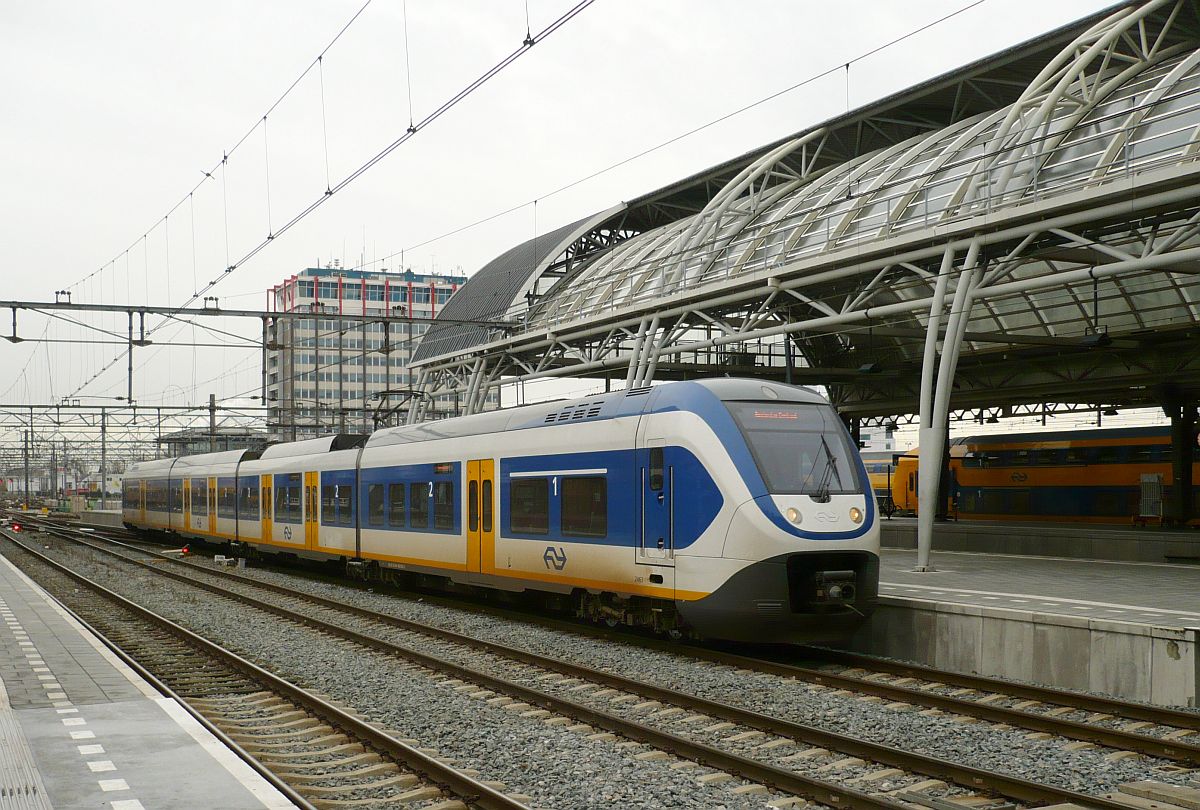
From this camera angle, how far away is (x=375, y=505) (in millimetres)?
23156

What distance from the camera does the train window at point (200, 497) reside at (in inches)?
1442

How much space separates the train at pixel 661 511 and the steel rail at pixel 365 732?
4567 mm

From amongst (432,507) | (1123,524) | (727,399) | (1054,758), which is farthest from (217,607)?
(1123,524)

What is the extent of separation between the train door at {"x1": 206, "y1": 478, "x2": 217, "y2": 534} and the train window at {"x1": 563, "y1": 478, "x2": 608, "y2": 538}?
73.8ft

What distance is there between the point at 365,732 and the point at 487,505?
9120 millimetres

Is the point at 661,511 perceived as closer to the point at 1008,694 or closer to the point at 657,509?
the point at 657,509

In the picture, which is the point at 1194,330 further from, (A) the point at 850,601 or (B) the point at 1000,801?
(B) the point at 1000,801

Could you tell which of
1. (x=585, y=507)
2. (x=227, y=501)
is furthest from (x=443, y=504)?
(x=227, y=501)

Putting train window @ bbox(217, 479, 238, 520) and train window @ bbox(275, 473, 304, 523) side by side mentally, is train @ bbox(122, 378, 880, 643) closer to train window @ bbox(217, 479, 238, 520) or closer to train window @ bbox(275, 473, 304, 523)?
train window @ bbox(275, 473, 304, 523)

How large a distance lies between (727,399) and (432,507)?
26.9 ft

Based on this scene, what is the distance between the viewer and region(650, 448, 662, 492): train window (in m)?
14.3

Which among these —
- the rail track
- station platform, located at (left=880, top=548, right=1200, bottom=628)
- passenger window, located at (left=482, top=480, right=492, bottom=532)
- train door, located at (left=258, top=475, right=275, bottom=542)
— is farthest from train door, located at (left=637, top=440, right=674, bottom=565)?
train door, located at (left=258, top=475, right=275, bottom=542)

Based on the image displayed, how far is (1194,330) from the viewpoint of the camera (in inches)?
1101

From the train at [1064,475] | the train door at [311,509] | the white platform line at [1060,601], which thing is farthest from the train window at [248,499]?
the train at [1064,475]
